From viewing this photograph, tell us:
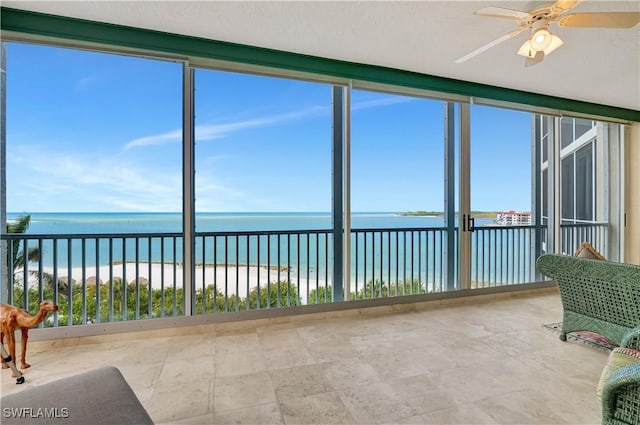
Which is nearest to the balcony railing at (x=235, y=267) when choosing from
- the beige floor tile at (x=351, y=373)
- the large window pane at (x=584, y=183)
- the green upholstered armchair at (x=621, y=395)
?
the large window pane at (x=584, y=183)

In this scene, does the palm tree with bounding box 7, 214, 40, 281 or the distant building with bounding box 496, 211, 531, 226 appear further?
the distant building with bounding box 496, 211, 531, 226

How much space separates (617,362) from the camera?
1315 mm

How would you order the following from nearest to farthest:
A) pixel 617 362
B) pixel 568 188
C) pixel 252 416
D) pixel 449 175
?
pixel 617 362 → pixel 252 416 → pixel 449 175 → pixel 568 188

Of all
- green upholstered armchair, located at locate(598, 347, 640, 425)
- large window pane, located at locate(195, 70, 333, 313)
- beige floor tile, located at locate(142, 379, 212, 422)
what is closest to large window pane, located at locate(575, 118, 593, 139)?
large window pane, located at locate(195, 70, 333, 313)

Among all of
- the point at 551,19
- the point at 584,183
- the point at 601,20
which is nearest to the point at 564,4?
the point at 551,19

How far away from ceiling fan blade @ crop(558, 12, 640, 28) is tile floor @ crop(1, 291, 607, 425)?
2306 mm

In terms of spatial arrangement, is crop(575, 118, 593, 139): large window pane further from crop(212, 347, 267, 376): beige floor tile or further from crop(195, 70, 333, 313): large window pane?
crop(212, 347, 267, 376): beige floor tile

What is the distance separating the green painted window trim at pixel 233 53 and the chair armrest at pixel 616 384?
121 inches

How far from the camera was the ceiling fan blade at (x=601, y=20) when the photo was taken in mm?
1849

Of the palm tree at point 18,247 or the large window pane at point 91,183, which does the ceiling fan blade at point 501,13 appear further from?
the palm tree at point 18,247

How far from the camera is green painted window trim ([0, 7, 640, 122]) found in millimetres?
2436

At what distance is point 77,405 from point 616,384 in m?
1.92

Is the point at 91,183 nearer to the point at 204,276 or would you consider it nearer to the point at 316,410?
the point at 204,276

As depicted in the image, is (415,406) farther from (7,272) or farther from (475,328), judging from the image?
(7,272)
